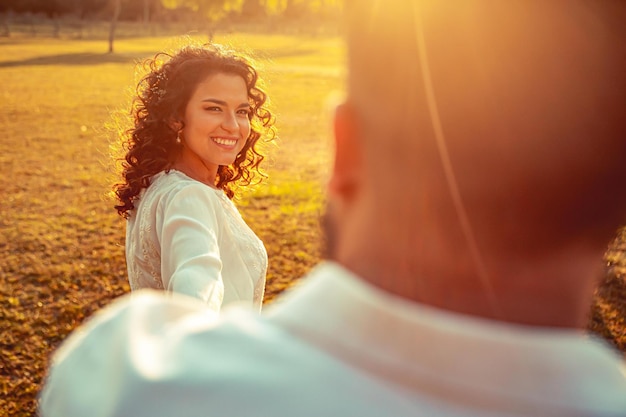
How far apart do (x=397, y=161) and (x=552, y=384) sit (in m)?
0.29

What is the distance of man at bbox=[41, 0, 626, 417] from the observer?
61 centimetres

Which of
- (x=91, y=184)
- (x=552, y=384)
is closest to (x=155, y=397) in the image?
(x=552, y=384)

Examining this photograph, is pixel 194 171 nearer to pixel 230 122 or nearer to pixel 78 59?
pixel 230 122

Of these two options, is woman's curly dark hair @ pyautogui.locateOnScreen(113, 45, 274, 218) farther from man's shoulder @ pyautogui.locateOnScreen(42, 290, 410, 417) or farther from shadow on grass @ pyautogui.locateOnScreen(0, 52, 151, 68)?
shadow on grass @ pyautogui.locateOnScreen(0, 52, 151, 68)

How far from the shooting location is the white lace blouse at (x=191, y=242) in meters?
2.07

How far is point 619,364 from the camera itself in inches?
25.0

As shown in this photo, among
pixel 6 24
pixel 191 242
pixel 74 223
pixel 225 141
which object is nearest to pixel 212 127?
pixel 225 141

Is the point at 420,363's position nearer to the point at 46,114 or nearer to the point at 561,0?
the point at 561,0

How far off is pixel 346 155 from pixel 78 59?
114ft

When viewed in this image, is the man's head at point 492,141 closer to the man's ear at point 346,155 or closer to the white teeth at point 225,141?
the man's ear at point 346,155

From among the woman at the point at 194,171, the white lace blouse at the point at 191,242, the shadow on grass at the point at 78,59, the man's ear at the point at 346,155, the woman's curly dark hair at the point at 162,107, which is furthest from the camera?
the shadow on grass at the point at 78,59

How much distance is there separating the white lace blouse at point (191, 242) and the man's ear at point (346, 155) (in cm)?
126

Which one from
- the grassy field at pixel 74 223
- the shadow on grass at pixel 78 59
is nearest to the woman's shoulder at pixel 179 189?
the grassy field at pixel 74 223

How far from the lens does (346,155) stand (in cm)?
74
